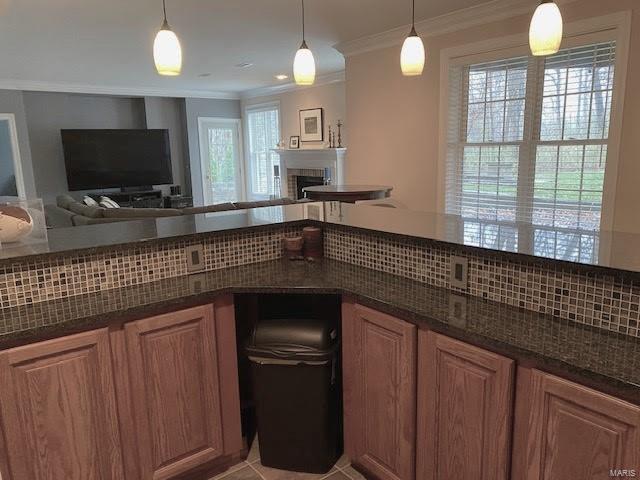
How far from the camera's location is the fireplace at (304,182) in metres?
7.61

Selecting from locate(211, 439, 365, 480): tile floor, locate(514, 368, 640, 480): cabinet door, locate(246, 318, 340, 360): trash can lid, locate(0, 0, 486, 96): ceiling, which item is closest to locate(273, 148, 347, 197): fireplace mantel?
locate(0, 0, 486, 96): ceiling

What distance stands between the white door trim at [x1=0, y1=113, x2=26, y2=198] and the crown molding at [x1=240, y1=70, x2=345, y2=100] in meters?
3.94

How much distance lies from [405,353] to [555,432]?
1.75ft

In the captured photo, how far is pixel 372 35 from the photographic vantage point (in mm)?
Result: 4773

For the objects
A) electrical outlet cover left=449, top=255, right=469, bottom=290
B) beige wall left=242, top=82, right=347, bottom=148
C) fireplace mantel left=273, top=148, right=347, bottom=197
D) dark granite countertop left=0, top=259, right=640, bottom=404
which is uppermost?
beige wall left=242, top=82, right=347, bottom=148

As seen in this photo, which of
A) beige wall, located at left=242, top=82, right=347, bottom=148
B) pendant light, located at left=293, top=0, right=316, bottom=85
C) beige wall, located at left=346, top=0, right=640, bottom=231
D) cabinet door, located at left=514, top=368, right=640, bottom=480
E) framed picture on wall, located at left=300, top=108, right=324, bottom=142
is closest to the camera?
cabinet door, located at left=514, top=368, right=640, bottom=480

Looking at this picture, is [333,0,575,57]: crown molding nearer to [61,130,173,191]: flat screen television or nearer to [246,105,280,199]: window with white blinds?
[246,105,280,199]: window with white blinds

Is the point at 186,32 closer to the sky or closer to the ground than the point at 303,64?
closer to the sky

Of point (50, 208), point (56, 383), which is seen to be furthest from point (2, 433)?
point (50, 208)

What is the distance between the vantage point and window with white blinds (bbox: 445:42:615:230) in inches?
135

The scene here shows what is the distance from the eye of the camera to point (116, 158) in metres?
7.96

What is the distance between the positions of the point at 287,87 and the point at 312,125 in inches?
39.2

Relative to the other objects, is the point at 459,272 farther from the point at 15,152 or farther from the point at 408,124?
the point at 15,152

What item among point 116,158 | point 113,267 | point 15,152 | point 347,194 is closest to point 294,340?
point 113,267
